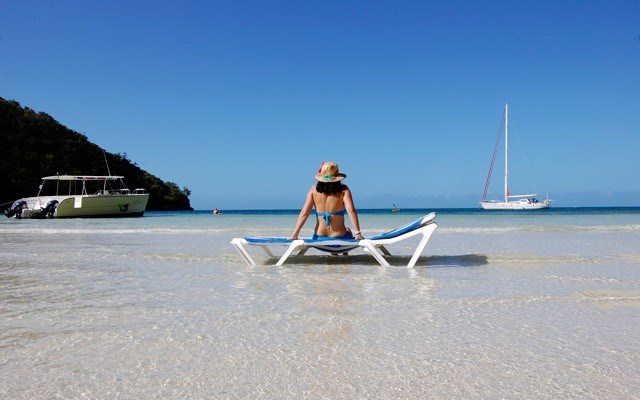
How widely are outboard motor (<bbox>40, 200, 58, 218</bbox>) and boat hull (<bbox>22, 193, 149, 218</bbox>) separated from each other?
0.30 ft

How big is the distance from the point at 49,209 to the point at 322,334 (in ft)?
120

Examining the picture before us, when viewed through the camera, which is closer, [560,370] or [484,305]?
[560,370]

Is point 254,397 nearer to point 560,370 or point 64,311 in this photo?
point 560,370

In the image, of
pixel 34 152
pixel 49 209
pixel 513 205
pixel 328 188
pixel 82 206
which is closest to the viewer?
pixel 328 188

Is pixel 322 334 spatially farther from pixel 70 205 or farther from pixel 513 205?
pixel 513 205

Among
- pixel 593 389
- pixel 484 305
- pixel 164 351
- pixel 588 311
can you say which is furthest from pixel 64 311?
pixel 588 311

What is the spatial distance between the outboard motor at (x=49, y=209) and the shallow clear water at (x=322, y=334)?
3136cm

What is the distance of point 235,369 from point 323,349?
2.08 feet

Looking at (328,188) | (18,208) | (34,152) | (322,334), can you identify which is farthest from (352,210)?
(34,152)

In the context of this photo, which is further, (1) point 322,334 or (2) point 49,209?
(2) point 49,209

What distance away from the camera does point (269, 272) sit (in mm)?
6875

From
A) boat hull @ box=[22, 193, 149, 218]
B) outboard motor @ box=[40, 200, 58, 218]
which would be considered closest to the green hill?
boat hull @ box=[22, 193, 149, 218]

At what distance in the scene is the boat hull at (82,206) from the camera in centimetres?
3450

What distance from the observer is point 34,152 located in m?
60.9
